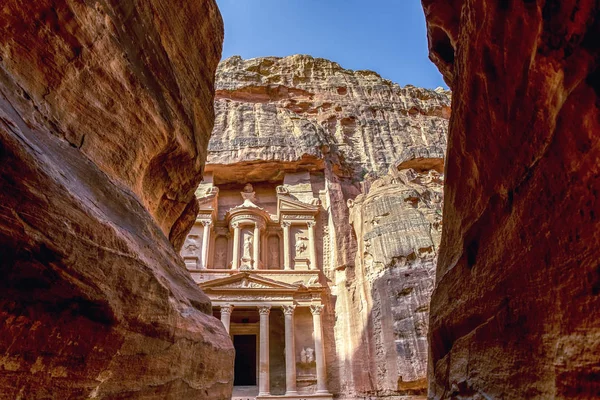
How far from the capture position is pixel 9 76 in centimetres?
262

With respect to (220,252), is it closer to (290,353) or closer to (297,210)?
(297,210)

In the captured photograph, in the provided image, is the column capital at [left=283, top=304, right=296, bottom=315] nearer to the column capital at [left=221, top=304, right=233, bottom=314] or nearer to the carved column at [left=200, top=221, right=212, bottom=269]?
the column capital at [left=221, top=304, right=233, bottom=314]

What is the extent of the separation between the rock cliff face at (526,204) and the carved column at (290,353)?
13741 millimetres

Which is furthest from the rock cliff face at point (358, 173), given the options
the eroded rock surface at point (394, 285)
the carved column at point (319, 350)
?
the carved column at point (319, 350)

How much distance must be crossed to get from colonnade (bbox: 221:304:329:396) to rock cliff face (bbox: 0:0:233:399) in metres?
12.4

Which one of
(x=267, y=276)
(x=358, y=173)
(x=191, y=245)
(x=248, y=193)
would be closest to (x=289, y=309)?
(x=267, y=276)

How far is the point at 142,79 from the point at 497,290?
4.03 meters

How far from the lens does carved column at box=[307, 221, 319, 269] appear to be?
64.2 ft

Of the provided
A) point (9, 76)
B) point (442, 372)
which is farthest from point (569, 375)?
point (9, 76)

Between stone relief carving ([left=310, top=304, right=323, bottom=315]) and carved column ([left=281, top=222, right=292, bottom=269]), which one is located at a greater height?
carved column ([left=281, top=222, right=292, bottom=269])

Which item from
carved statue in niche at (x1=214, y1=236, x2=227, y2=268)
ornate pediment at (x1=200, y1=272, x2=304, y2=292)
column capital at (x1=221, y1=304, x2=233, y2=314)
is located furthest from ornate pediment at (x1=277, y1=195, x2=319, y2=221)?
column capital at (x1=221, y1=304, x2=233, y2=314)

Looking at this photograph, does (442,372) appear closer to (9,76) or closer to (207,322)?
(207,322)

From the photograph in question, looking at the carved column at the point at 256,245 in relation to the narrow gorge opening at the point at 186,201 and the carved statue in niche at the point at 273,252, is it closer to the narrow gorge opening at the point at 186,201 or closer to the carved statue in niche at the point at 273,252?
the carved statue in niche at the point at 273,252

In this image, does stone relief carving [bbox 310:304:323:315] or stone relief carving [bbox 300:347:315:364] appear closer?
stone relief carving [bbox 300:347:315:364]
